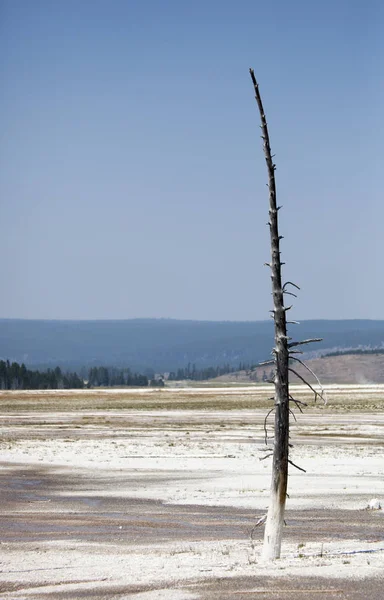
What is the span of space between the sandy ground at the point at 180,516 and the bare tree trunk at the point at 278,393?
468 mm

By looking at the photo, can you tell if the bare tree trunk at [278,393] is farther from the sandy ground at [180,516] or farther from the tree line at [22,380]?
the tree line at [22,380]

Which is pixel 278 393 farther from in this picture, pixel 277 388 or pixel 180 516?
pixel 180 516

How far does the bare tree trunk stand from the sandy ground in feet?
1.53

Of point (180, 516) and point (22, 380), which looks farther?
point (22, 380)

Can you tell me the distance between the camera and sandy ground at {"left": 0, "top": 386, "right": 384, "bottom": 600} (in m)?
14.3

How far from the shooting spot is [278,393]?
15695mm

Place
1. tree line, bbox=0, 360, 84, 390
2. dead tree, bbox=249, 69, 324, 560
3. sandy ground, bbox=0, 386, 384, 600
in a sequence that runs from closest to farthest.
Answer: sandy ground, bbox=0, 386, 384, 600
dead tree, bbox=249, 69, 324, 560
tree line, bbox=0, 360, 84, 390

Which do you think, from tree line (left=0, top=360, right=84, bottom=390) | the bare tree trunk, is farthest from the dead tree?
tree line (left=0, top=360, right=84, bottom=390)

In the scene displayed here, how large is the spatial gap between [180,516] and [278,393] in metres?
7.61

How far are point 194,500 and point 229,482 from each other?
3723 millimetres

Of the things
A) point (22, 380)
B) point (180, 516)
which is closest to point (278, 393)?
point (180, 516)

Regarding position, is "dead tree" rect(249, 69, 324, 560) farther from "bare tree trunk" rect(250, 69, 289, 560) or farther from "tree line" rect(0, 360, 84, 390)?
"tree line" rect(0, 360, 84, 390)

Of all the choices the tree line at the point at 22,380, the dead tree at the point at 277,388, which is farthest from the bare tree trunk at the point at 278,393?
the tree line at the point at 22,380

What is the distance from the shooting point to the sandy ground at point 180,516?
47.0 ft
